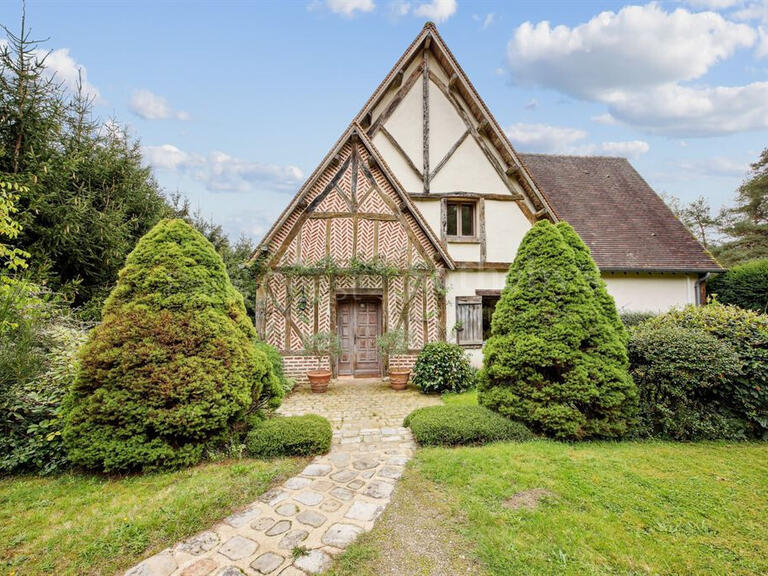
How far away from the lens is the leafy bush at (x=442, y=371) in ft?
24.9

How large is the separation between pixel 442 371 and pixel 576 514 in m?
4.78

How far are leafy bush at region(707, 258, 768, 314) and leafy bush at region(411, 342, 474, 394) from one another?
350 inches

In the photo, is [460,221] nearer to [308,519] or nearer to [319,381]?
[319,381]

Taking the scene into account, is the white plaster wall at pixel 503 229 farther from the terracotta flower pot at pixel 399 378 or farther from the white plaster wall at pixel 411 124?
the terracotta flower pot at pixel 399 378

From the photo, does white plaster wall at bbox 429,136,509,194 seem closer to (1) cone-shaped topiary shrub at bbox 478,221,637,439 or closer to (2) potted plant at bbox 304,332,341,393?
(1) cone-shaped topiary shrub at bbox 478,221,637,439

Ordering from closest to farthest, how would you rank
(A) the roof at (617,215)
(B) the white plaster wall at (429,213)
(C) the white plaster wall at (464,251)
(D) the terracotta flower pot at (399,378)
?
(D) the terracotta flower pot at (399,378)
(C) the white plaster wall at (464,251)
(B) the white plaster wall at (429,213)
(A) the roof at (617,215)

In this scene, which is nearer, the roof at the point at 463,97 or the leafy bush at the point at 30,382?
the leafy bush at the point at 30,382

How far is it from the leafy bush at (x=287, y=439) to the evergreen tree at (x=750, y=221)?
25484mm

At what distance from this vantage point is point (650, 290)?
10.9m

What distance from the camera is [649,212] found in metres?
12.2

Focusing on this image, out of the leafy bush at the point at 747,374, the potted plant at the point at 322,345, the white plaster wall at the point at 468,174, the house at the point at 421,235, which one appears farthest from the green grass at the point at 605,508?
the white plaster wall at the point at 468,174

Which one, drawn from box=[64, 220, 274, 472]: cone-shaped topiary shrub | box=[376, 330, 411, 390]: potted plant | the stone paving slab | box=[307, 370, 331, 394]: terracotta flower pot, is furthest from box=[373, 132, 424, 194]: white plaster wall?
the stone paving slab

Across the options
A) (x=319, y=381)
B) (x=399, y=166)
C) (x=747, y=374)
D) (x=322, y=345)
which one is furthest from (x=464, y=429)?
(x=399, y=166)

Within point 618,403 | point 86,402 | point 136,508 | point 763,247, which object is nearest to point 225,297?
point 86,402
